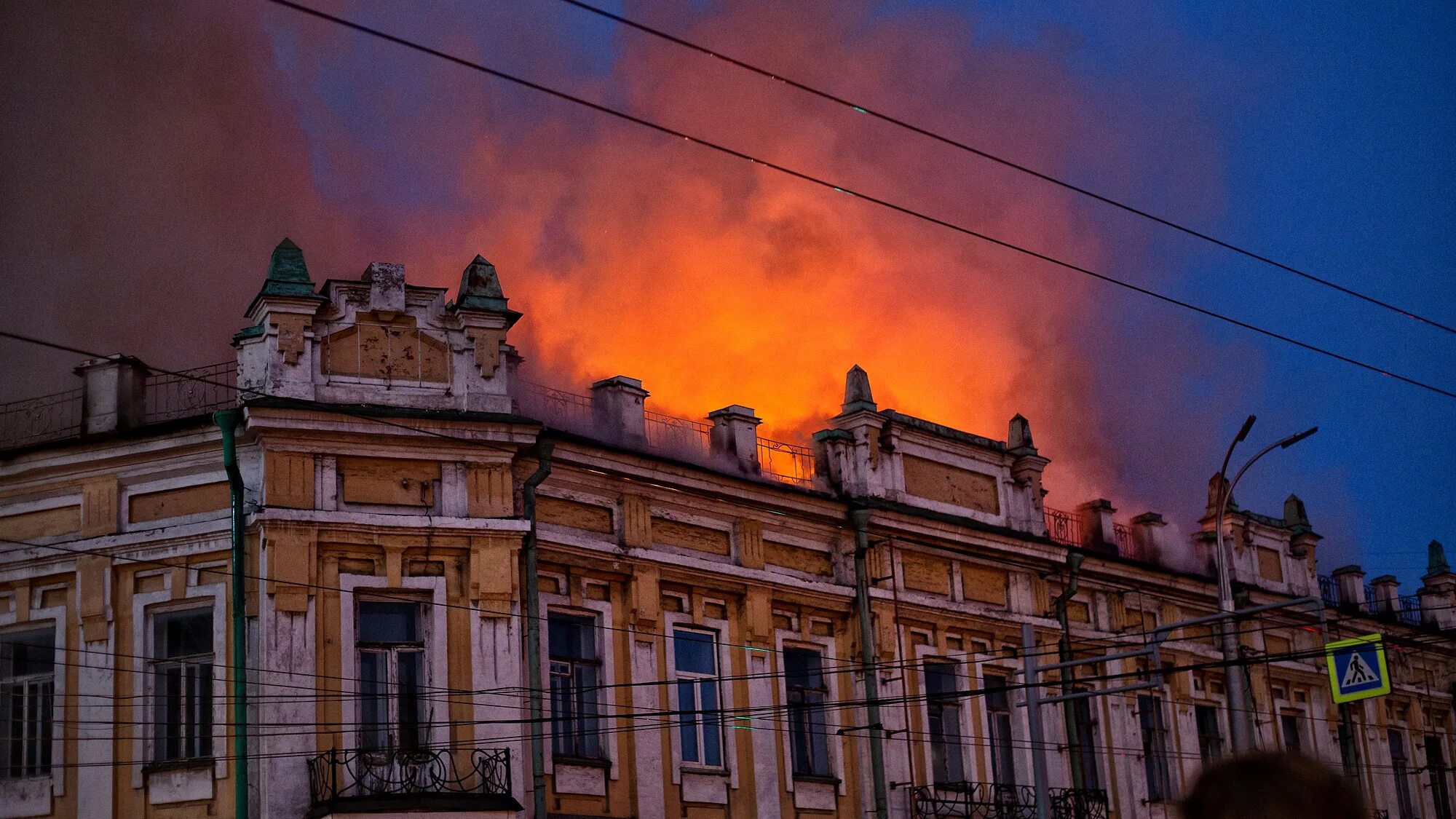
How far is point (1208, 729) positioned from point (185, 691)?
65.9 ft

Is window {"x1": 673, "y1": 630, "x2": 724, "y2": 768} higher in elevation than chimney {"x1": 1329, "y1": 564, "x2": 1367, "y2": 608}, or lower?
lower

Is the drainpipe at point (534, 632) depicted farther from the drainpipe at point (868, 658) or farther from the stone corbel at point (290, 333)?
the drainpipe at point (868, 658)

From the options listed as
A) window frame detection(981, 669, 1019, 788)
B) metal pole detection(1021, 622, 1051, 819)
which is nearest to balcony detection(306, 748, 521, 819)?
metal pole detection(1021, 622, 1051, 819)

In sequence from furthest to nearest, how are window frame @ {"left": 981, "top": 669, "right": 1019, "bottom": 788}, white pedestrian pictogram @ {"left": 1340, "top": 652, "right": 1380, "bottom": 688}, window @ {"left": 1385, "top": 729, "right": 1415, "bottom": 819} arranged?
1. window @ {"left": 1385, "top": 729, "right": 1415, "bottom": 819}
2. window frame @ {"left": 981, "top": 669, "right": 1019, "bottom": 788}
3. white pedestrian pictogram @ {"left": 1340, "top": 652, "right": 1380, "bottom": 688}

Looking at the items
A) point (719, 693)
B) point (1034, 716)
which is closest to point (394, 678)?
point (719, 693)

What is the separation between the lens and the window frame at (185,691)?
66.1ft

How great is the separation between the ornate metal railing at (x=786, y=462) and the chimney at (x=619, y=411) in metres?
2.54

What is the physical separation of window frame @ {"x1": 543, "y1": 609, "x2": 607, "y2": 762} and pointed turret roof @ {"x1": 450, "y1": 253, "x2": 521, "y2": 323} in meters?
3.95

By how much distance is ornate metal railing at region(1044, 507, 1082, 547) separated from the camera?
30.7 metres

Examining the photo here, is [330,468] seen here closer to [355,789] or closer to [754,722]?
[355,789]

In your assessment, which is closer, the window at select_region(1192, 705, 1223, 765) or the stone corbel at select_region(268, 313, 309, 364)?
the stone corbel at select_region(268, 313, 309, 364)

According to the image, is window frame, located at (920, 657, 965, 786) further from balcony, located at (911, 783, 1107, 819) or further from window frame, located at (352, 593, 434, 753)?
window frame, located at (352, 593, 434, 753)

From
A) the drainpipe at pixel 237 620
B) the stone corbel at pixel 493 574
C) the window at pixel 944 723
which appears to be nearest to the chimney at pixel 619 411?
the stone corbel at pixel 493 574

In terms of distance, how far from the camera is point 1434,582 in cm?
4116
